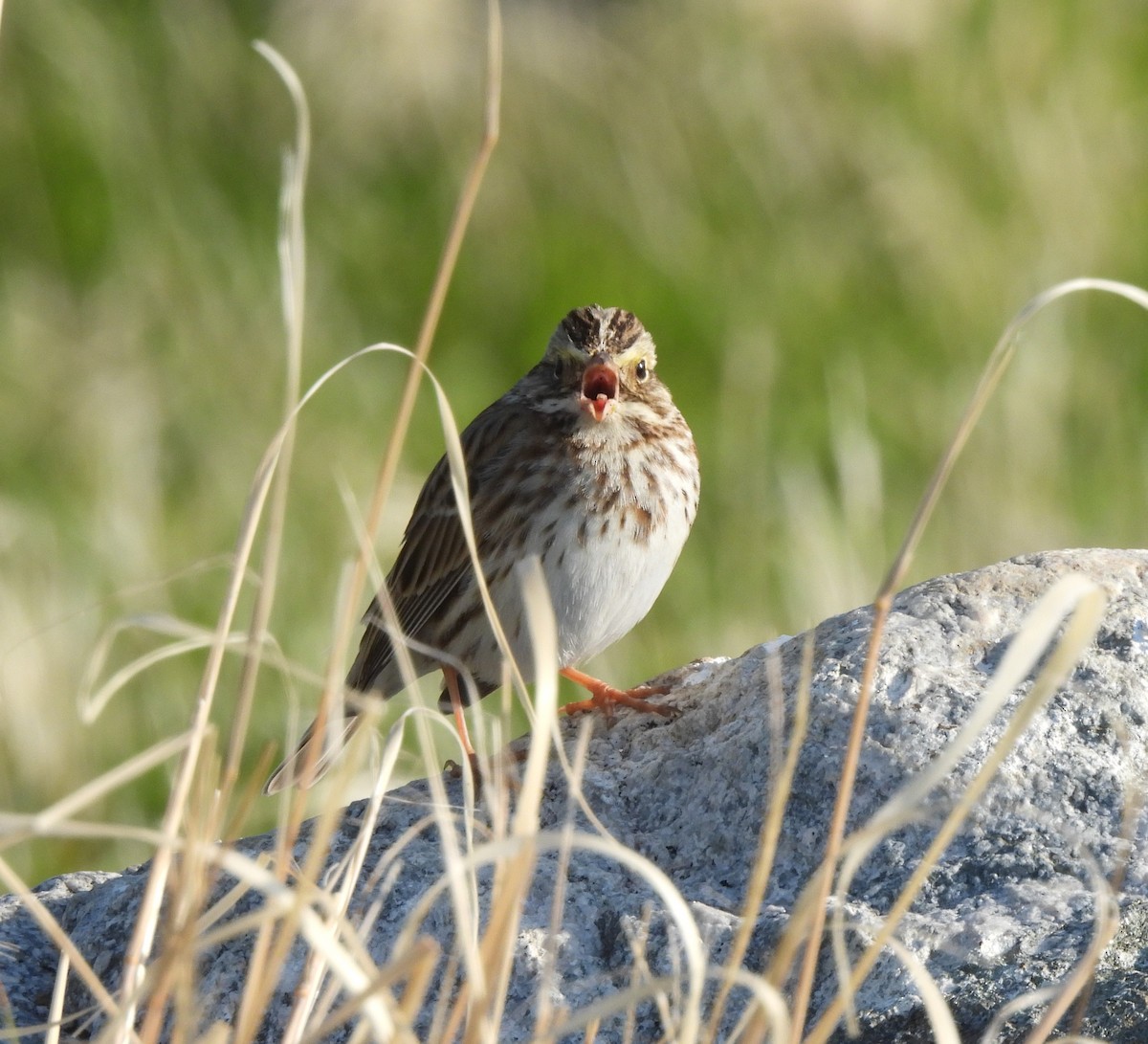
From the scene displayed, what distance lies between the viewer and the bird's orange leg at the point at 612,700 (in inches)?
163

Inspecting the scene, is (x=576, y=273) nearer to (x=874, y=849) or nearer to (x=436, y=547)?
(x=436, y=547)

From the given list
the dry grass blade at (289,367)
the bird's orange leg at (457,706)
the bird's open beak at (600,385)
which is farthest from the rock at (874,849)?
the bird's open beak at (600,385)

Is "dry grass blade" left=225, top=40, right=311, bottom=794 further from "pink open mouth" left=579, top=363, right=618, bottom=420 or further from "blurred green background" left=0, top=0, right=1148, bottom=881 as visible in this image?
"blurred green background" left=0, top=0, right=1148, bottom=881

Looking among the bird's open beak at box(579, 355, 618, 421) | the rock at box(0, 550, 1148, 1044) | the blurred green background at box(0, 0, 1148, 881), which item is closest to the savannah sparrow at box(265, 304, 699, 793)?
the bird's open beak at box(579, 355, 618, 421)

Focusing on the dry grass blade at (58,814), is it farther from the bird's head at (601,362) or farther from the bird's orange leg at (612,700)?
the bird's head at (601,362)

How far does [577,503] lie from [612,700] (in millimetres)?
578

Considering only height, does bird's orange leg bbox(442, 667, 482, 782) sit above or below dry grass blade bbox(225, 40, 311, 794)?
below

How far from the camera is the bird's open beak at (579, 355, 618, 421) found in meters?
4.80

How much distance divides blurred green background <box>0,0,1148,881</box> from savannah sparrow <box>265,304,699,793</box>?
1528mm

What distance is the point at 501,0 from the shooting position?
32.0 ft

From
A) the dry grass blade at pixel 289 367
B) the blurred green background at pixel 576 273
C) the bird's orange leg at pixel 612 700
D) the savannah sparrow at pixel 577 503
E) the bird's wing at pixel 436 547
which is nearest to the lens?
the dry grass blade at pixel 289 367

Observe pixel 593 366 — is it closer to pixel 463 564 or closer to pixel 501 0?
pixel 463 564

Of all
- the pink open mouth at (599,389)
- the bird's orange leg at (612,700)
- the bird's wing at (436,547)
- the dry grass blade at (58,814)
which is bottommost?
the bird's orange leg at (612,700)

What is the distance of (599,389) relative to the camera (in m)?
4.85
